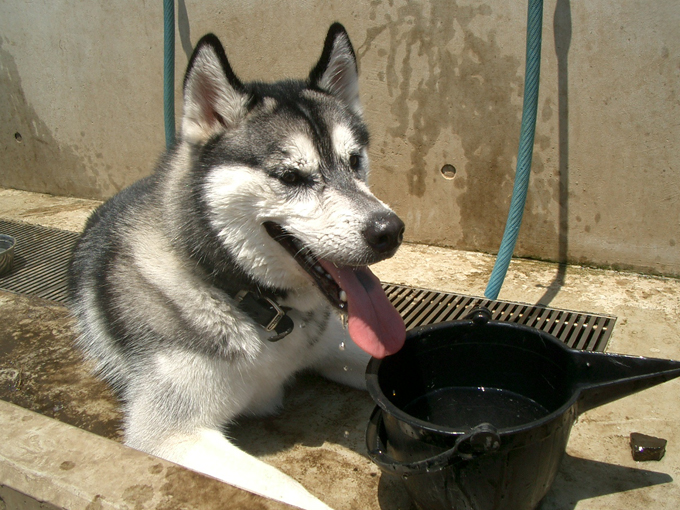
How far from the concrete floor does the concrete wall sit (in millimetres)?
304

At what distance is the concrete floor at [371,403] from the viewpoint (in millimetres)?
1743

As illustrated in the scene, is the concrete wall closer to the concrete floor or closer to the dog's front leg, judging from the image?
the concrete floor

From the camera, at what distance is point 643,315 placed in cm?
268

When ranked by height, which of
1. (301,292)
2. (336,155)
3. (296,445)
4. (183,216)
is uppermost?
(336,155)

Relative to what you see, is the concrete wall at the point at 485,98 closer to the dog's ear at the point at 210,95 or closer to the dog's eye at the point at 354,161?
the dog's eye at the point at 354,161

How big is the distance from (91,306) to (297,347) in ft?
3.11

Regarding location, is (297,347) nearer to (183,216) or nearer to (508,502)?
(183,216)

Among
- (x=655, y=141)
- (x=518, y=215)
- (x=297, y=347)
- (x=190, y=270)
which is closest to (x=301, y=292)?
(x=297, y=347)

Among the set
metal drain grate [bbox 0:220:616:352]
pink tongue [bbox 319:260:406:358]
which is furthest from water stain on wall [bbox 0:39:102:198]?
pink tongue [bbox 319:260:406:358]

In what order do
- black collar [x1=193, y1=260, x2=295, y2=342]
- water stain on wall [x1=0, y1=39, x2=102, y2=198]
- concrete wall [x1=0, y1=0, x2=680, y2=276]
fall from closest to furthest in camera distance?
black collar [x1=193, y1=260, x2=295, y2=342], concrete wall [x1=0, y1=0, x2=680, y2=276], water stain on wall [x1=0, y1=39, x2=102, y2=198]

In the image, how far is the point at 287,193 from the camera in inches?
70.1

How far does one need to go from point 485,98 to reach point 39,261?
3.04 metres

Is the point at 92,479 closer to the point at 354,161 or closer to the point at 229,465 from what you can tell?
the point at 229,465

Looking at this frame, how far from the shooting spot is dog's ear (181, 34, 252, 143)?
1.80 meters
